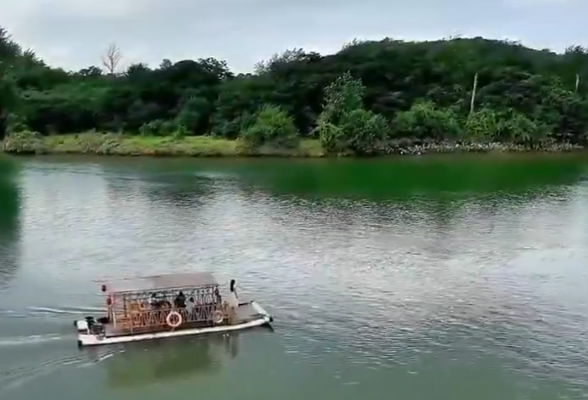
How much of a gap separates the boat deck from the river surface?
449mm

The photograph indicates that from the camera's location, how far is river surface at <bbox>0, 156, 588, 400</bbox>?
1372cm

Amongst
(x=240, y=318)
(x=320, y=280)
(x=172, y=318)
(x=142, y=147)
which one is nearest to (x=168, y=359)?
(x=172, y=318)

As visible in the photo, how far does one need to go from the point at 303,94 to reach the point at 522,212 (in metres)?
29.4

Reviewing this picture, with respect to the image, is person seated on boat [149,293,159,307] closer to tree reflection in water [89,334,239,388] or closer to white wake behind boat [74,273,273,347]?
white wake behind boat [74,273,273,347]

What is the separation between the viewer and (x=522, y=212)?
1151 inches

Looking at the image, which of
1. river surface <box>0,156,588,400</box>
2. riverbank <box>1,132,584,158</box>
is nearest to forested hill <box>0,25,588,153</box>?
riverbank <box>1,132,584,158</box>

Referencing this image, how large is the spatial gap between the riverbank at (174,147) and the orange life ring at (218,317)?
3443 cm

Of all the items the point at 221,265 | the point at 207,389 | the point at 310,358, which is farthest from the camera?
the point at 221,265

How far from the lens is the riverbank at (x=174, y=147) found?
165 ft

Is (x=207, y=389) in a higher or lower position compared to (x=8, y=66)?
lower

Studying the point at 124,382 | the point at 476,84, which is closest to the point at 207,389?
the point at 124,382

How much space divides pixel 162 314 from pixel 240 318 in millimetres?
1723

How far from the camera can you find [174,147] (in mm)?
51062

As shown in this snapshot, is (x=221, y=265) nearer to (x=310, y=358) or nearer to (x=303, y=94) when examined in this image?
(x=310, y=358)
